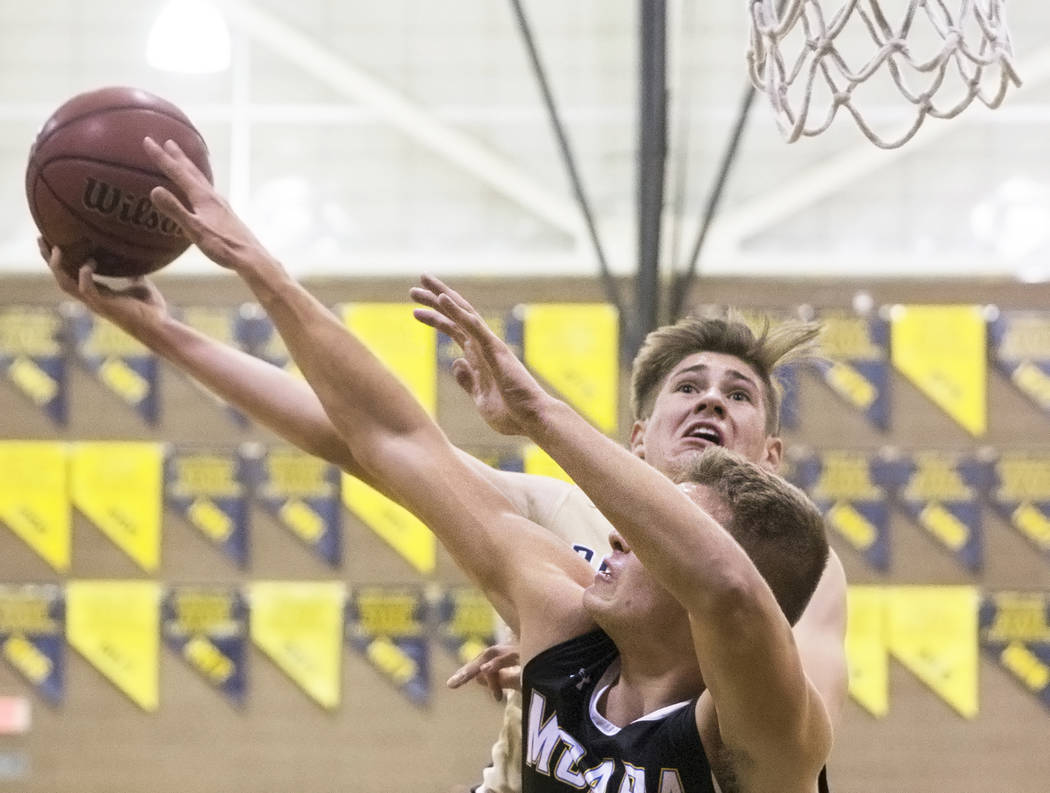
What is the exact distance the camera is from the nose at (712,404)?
10.0ft

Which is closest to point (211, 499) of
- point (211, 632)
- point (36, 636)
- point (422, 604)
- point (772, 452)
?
point (211, 632)

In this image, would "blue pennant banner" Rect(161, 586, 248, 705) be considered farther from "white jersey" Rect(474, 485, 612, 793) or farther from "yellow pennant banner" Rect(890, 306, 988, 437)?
"white jersey" Rect(474, 485, 612, 793)

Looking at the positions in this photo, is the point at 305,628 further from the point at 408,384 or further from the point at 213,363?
the point at 213,363

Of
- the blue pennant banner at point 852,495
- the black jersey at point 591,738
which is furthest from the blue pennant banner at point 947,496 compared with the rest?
the black jersey at point 591,738

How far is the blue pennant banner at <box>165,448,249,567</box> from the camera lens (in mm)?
7172

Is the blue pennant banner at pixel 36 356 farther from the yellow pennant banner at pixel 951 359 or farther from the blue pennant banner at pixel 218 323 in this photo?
the yellow pennant banner at pixel 951 359

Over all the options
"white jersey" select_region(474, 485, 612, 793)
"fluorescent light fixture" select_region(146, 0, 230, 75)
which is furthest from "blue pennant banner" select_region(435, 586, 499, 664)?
"white jersey" select_region(474, 485, 612, 793)

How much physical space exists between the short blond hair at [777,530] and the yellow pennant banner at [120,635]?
5434 millimetres

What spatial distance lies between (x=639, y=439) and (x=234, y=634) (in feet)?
14.2

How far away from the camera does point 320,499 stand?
7.18 m

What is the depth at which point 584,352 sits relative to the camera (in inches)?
283

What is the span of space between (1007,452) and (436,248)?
3047mm

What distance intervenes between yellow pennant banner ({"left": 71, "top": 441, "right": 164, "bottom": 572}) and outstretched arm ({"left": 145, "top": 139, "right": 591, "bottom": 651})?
4787 mm

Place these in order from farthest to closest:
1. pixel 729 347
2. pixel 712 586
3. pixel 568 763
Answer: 1. pixel 729 347
2. pixel 568 763
3. pixel 712 586
